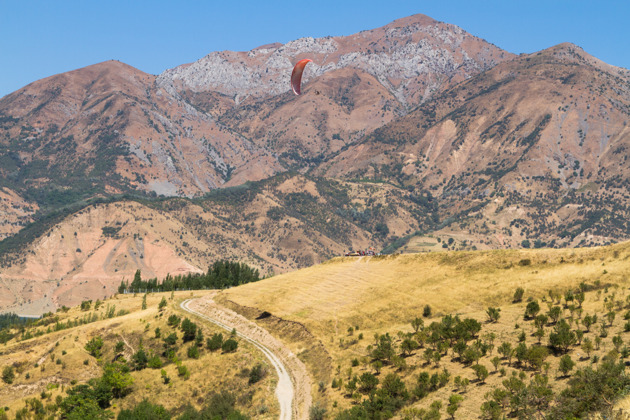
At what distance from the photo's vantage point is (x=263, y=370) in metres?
72.4

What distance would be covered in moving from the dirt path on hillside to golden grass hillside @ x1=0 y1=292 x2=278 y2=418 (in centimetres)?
150

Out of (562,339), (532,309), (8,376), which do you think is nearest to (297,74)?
(532,309)

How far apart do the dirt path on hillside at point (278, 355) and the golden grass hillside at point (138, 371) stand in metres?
1.50

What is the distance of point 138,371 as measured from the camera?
7988 cm

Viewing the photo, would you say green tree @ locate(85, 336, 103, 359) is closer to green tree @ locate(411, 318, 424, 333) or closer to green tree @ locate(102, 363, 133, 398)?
green tree @ locate(102, 363, 133, 398)

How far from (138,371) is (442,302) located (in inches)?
1776

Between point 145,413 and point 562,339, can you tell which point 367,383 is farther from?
point 145,413

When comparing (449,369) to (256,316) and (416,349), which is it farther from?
(256,316)

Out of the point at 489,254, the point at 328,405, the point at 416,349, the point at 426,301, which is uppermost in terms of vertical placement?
the point at 489,254

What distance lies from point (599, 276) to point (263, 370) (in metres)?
45.6

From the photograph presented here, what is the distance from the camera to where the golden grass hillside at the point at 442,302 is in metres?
55.2

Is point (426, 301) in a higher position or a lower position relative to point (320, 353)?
higher

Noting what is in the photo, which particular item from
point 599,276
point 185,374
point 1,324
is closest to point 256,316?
point 185,374

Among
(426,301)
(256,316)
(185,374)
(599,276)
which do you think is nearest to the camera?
(599,276)
